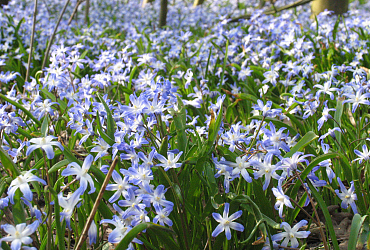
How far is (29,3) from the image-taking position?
9570mm

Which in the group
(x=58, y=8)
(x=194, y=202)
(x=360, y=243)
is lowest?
(x=360, y=243)

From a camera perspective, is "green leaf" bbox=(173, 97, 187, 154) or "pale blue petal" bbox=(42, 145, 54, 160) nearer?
"pale blue petal" bbox=(42, 145, 54, 160)

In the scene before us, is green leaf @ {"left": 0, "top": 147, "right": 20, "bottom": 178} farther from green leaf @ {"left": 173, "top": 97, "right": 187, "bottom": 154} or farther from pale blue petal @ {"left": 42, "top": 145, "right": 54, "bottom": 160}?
green leaf @ {"left": 173, "top": 97, "right": 187, "bottom": 154}

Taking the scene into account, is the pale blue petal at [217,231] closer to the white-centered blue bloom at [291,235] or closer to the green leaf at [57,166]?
the white-centered blue bloom at [291,235]

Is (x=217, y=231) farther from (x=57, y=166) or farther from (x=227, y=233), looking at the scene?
(x=57, y=166)

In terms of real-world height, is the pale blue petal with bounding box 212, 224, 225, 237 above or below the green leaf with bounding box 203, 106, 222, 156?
below

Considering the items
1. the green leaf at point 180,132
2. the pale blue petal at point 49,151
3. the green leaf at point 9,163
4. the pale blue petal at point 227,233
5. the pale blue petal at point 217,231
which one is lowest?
the pale blue petal at point 227,233

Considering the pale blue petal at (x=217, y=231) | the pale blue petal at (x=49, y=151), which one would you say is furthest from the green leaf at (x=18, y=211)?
the pale blue petal at (x=217, y=231)

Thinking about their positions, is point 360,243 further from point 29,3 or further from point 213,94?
point 29,3

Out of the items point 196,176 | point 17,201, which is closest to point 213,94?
point 196,176

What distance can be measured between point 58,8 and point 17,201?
9978 millimetres

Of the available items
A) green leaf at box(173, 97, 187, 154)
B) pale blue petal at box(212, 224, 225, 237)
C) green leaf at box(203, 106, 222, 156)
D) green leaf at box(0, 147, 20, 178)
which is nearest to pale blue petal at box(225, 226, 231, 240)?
pale blue petal at box(212, 224, 225, 237)

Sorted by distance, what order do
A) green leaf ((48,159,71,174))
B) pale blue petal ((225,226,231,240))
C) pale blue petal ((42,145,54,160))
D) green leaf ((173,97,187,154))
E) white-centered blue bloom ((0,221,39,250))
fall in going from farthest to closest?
green leaf ((173,97,187,154)) → green leaf ((48,159,71,174)) → pale blue petal ((225,226,231,240)) → pale blue petal ((42,145,54,160)) → white-centered blue bloom ((0,221,39,250))

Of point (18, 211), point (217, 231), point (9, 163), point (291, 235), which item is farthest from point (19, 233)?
point (291, 235)
